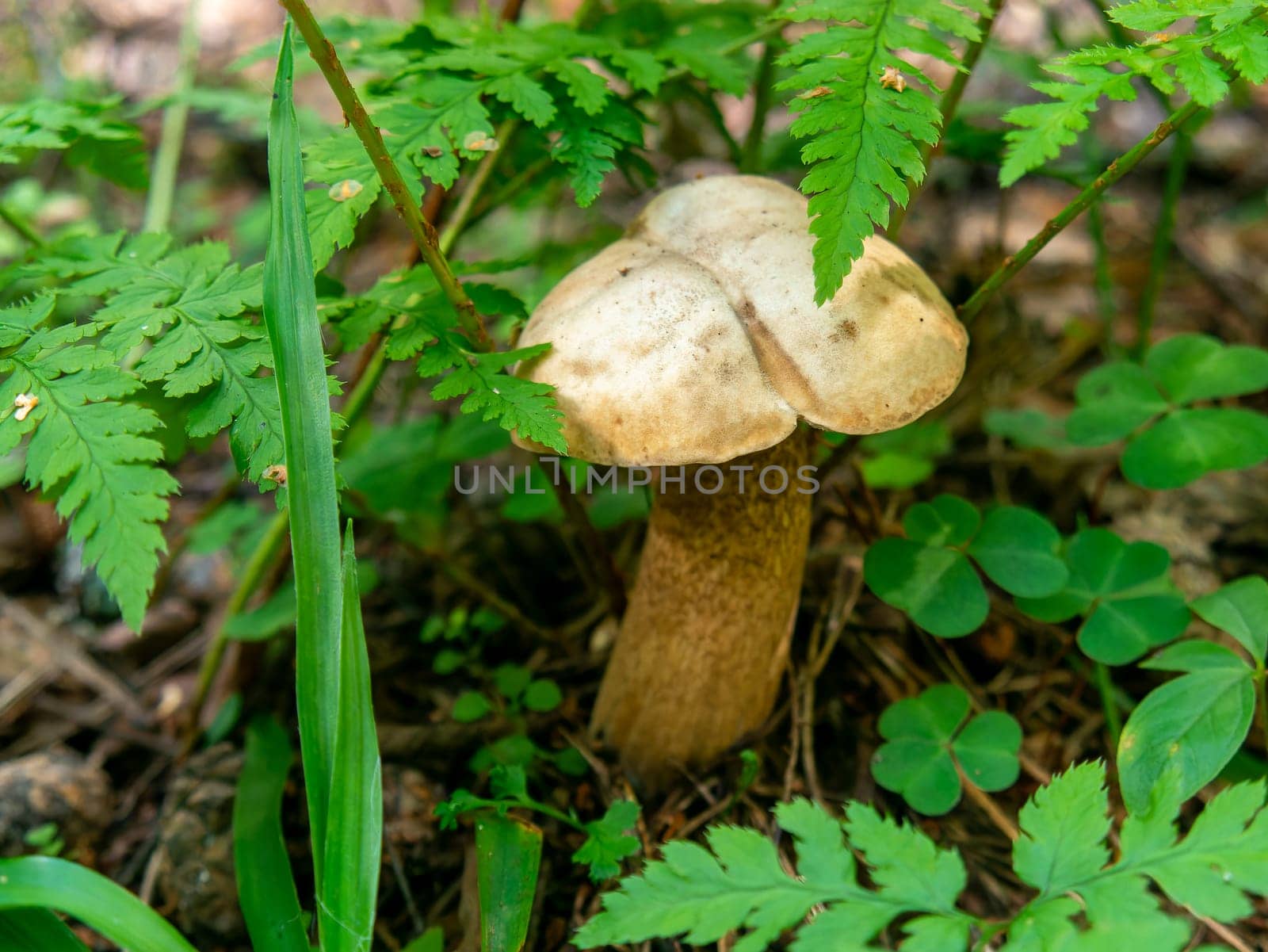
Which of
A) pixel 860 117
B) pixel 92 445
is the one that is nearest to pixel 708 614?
pixel 860 117

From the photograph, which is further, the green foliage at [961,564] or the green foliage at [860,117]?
the green foliage at [961,564]

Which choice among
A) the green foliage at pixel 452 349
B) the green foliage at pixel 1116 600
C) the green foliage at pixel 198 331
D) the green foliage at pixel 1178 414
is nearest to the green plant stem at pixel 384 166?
the green foliage at pixel 452 349

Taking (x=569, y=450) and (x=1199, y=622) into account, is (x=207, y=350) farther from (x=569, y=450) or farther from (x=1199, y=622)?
(x=1199, y=622)

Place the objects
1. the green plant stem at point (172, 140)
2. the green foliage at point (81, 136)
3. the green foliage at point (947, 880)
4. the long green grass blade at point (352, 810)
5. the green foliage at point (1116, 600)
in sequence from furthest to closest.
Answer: the green plant stem at point (172, 140)
the green foliage at point (1116, 600)
the green foliage at point (81, 136)
the long green grass blade at point (352, 810)
the green foliage at point (947, 880)

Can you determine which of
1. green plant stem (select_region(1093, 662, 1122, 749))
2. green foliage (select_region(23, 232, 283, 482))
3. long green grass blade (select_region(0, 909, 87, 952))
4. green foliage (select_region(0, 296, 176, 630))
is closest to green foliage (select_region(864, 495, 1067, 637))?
green plant stem (select_region(1093, 662, 1122, 749))

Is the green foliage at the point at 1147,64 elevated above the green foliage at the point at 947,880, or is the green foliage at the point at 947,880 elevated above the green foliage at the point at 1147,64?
the green foliage at the point at 1147,64

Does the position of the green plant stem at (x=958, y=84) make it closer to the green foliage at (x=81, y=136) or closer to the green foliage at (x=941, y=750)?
the green foliage at (x=941, y=750)
